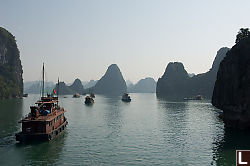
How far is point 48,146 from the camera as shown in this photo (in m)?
43.7

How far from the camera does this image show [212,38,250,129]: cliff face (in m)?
54.8

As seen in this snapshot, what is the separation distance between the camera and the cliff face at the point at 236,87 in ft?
180

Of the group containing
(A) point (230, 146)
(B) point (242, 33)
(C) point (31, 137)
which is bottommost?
(A) point (230, 146)

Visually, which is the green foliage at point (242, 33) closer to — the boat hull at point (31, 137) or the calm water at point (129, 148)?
the calm water at point (129, 148)

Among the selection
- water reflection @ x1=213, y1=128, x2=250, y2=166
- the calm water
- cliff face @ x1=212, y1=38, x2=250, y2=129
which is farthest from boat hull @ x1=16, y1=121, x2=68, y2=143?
cliff face @ x1=212, y1=38, x2=250, y2=129

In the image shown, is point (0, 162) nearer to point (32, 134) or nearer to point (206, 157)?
point (32, 134)

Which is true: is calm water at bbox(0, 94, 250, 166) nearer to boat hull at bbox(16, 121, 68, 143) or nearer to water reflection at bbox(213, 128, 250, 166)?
water reflection at bbox(213, 128, 250, 166)

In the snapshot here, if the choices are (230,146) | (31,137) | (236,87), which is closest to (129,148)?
(31,137)

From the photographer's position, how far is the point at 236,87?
193 ft

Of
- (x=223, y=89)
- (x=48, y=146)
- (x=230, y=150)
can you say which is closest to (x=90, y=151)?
(x=48, y=146)

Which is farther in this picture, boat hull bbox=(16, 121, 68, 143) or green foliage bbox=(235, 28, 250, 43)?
green foliage bbox=(235, 28, 250, 43)

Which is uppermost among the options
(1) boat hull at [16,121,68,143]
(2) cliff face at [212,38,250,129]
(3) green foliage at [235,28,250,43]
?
(3) green foliage at [235,28,250,43]

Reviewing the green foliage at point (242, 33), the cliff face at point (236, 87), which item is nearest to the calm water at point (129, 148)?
the cliff face at point (236, 87)

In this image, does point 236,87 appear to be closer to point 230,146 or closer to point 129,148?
point 230,146
